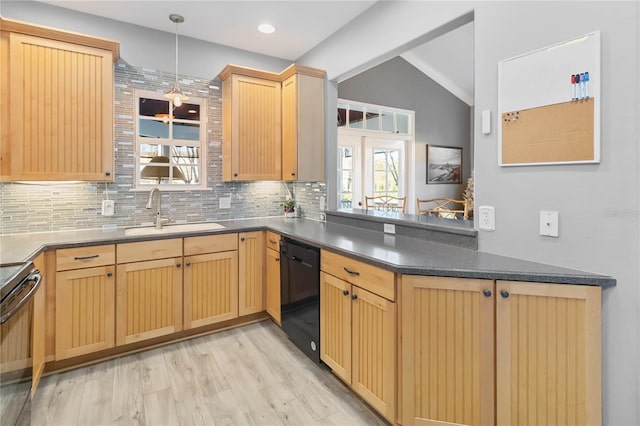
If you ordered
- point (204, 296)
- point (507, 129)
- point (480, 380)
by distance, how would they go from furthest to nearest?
point (204, 296), point (507, 129), point (480, 380)

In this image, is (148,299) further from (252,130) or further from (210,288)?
(252,130)

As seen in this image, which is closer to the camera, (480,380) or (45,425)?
(480,380)

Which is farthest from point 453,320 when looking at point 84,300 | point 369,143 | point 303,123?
point 369,143

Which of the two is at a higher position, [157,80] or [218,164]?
[157,80]

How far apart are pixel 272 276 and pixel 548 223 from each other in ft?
7.05

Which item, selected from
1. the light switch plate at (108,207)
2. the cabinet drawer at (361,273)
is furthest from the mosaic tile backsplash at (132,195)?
the cabinet drawer at (361,273)

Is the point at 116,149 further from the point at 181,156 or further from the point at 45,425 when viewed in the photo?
the point at 45,425

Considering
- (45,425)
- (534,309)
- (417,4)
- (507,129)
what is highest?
(417,4)

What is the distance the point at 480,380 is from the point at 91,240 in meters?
2.58

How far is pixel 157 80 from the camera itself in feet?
10.3

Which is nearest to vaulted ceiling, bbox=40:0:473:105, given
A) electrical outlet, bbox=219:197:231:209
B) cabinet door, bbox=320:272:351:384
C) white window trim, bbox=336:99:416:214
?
white window trim, bbox=336:99:416:214

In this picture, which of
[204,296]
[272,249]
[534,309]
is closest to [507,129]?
[534,309]

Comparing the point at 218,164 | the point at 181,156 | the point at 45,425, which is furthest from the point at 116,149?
the point at 45,425

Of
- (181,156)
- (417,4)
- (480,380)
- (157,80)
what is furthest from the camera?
(181,156)
